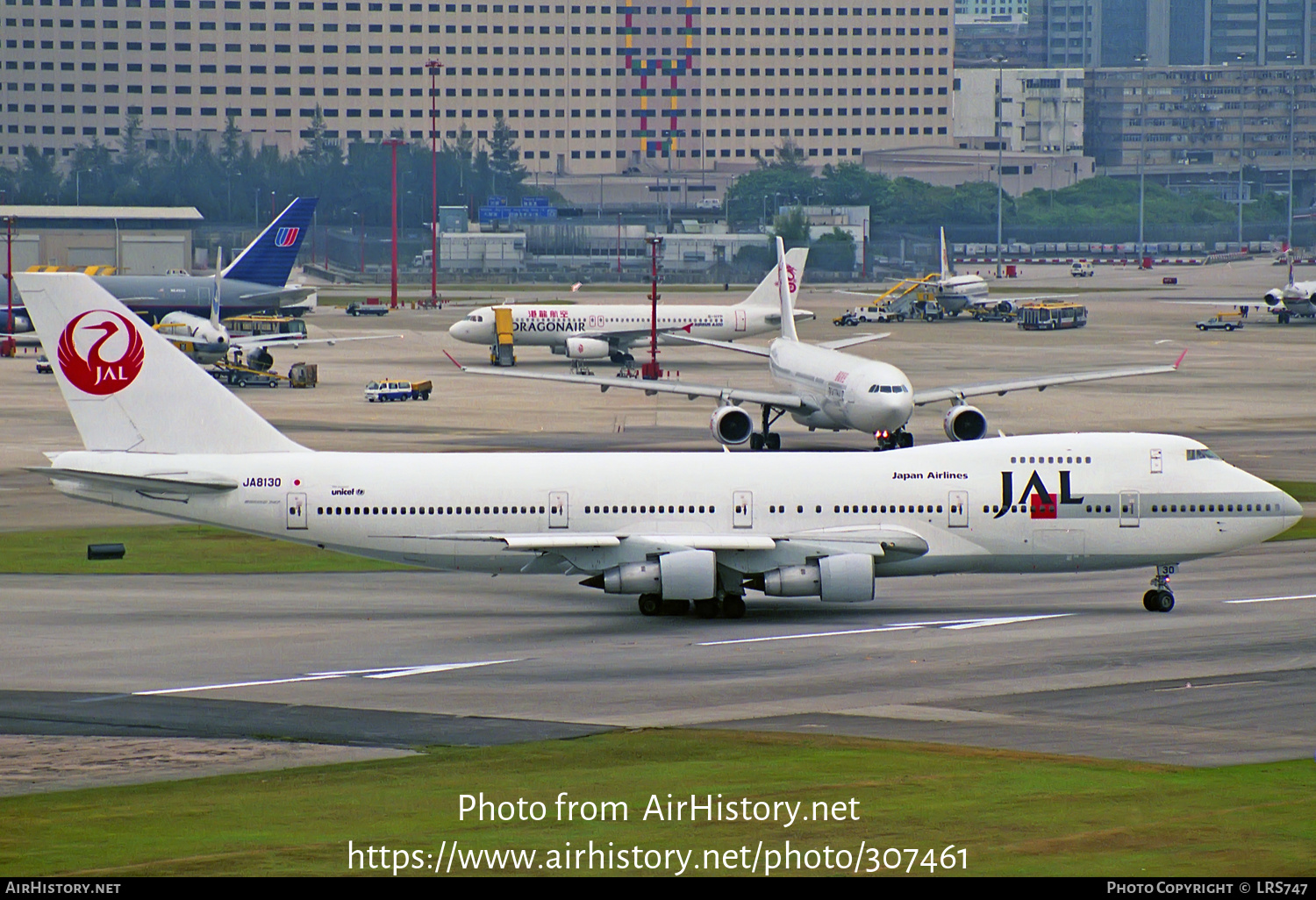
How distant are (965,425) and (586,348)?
5762 cm

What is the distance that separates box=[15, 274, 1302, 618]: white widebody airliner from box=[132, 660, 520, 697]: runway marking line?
5635 millimetres

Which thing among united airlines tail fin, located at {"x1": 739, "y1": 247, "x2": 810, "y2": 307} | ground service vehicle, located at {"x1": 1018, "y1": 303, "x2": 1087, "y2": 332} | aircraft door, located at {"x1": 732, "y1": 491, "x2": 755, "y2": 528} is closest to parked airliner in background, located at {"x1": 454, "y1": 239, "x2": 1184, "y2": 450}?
aircraft door, located at {"x1": 732, "y1": 491, "x2": 755, "y2": 528}

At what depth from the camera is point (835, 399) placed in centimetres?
8162

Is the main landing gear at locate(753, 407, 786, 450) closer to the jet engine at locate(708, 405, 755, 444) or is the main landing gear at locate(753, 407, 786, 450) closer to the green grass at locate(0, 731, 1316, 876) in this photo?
the jet engine at locate(708, 405, 755, 444)

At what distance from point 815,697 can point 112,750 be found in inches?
556

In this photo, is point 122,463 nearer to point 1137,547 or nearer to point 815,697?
point 815,697

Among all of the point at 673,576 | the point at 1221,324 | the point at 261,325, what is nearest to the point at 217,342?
the point at 261,325

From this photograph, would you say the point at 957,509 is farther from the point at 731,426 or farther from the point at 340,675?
the point at 731,426

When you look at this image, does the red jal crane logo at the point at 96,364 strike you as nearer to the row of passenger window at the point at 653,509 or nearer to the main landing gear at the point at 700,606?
the row of passenger window at the point at 653,509

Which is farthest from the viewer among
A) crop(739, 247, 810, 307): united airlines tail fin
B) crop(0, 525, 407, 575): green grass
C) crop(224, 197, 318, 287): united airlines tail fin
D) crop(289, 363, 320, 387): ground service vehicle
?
crop(224, 197, 318, 287): united airlines tail fin

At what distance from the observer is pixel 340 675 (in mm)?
38656

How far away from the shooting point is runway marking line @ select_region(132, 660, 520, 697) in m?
37.0

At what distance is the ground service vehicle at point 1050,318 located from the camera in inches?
6722

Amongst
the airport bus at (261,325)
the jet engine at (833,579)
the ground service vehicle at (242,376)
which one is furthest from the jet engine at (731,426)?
the airport bus at (261,325)
